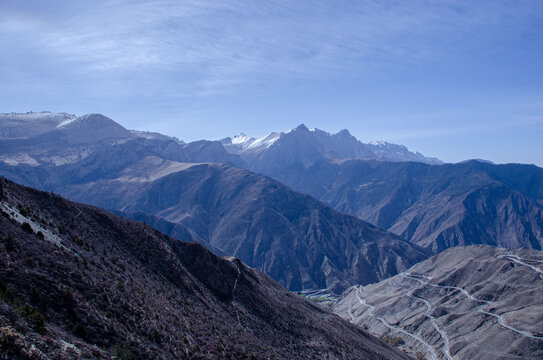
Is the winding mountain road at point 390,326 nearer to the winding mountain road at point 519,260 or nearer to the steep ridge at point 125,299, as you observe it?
the steep ridge at point 125,299

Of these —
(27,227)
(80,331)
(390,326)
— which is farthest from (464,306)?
(80,331)

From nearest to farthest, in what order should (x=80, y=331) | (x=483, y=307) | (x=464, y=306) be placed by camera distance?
(x=80, y=331) → (x=483, y=307) → (x=464, y=306)

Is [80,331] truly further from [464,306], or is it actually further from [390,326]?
[464,306]

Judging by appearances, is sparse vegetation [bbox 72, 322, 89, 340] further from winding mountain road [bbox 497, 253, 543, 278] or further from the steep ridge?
winding mountain road [bbox 497, 253, 543, 278]

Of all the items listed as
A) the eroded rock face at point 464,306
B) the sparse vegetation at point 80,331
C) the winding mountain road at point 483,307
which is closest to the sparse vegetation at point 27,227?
the sparse vegetation at point 80,331

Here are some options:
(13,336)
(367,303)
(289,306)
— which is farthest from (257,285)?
(367,303)

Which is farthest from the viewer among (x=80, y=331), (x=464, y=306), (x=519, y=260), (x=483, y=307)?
(x=519, y=260)

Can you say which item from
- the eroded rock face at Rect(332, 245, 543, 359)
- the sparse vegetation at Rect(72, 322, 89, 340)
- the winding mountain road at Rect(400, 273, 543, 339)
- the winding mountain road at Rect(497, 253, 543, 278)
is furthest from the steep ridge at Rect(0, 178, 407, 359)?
the winding mountain road at Rect(497, 253, 543, 278)
